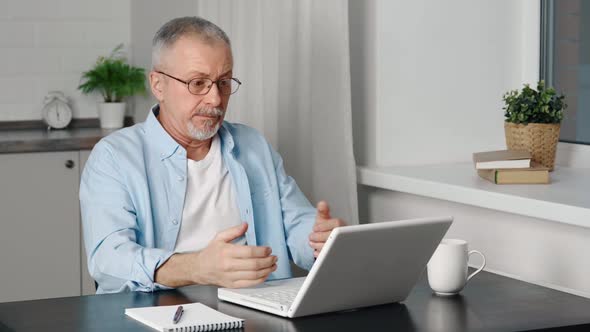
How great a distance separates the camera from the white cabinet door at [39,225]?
401 centimetres

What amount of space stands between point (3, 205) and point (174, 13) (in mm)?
1050

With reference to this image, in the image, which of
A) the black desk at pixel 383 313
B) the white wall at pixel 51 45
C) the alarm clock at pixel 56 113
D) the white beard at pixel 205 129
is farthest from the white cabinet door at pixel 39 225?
the black desk at pixel 383 313

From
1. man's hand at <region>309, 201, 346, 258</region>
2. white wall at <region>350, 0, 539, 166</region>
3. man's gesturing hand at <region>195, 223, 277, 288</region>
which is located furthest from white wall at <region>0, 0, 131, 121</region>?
man's gesturing hand at <region>195, 223, 277, 288</region>

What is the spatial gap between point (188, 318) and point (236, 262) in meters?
0.23

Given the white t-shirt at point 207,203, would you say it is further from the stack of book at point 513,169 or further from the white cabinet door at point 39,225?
the white cabinet door at point 39,225

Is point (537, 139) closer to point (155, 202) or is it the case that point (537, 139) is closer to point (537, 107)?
point (537, 107)

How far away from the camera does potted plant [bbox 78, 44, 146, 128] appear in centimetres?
449

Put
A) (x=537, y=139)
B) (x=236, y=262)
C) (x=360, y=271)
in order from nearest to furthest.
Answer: (x=360, y=271) → (x=236, y=262) → (x=537, y=139)

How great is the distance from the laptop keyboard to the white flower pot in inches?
100

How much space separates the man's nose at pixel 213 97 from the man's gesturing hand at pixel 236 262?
58 centimetres

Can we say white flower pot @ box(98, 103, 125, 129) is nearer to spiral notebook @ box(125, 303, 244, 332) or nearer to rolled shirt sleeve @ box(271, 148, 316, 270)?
rolled shirt sleeve @ box(271, 148, 316, 270)

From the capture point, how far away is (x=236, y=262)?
6.79ft

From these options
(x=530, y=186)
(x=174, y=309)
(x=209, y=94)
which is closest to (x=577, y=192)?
(x=530, y=186)

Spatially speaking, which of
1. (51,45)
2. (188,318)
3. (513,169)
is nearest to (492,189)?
(513,169)
